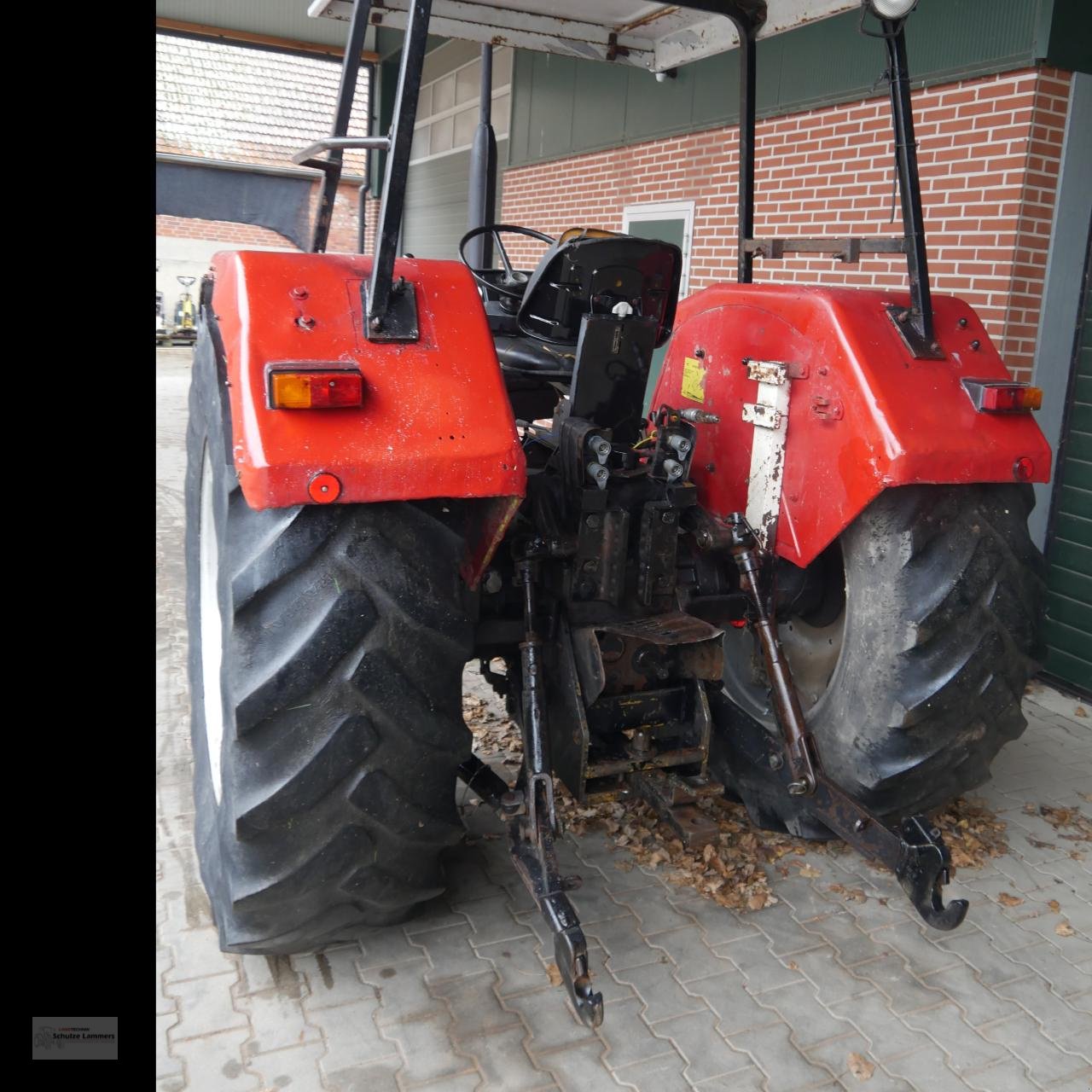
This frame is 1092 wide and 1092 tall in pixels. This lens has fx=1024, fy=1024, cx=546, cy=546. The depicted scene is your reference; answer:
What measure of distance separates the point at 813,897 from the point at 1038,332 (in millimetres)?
2909

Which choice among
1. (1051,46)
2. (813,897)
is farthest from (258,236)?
(813,897)

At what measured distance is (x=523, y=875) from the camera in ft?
7.41

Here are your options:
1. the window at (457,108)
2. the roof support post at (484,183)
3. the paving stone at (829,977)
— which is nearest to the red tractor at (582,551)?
the paving stone at (829,977)

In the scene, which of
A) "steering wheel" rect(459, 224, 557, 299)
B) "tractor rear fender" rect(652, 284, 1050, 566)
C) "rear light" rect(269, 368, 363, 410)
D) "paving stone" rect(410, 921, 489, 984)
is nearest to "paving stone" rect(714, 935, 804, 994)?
"paving stone" rect(410, 921, 489, 984)

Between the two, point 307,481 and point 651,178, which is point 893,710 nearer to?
point 307,481

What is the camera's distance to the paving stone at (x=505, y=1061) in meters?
2.06

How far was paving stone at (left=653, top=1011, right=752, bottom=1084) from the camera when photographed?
2.12m

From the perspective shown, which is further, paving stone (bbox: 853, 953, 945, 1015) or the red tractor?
paving stone (bbox: 853, 953, 945, 1015)

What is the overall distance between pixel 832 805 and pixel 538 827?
71 centimetres

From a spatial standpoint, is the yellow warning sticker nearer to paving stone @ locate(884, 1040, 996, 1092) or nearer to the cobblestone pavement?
the cobblestone pavement

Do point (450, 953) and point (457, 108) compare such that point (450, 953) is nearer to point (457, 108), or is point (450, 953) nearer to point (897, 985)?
point (897, 985)

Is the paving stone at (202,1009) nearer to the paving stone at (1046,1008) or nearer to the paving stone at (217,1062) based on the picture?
the paving stone at (217,1062)
